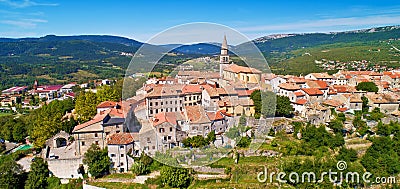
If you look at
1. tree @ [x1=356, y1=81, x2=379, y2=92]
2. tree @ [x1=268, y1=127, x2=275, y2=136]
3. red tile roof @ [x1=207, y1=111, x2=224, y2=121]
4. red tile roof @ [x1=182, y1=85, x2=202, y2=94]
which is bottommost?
tree @ [x1=268, y1=127, x2=275, y2=136]

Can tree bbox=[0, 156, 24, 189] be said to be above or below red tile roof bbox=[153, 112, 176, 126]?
below

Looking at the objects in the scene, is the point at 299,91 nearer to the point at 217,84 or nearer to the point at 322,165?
the point at 217,84

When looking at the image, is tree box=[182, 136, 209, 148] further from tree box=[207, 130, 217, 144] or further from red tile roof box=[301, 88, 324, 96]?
red tile roof box=[301, 88, 324, 96]

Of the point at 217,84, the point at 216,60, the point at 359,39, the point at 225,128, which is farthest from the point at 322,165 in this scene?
the point at 359,39

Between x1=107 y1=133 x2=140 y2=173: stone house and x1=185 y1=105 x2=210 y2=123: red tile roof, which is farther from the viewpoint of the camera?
x1=185 y1=105 x2=210 y2=123: red tile roof

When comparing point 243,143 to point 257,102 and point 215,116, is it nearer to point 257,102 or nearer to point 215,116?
point 215,116

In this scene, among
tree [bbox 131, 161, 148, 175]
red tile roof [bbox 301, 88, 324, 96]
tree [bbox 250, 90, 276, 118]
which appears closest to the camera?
tree [bbox 131, 161, 148, 175]

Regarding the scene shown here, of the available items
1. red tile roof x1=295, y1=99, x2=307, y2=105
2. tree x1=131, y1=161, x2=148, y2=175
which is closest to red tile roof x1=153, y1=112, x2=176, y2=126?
tree x1=131, y1=161, x2=148, y2=175
